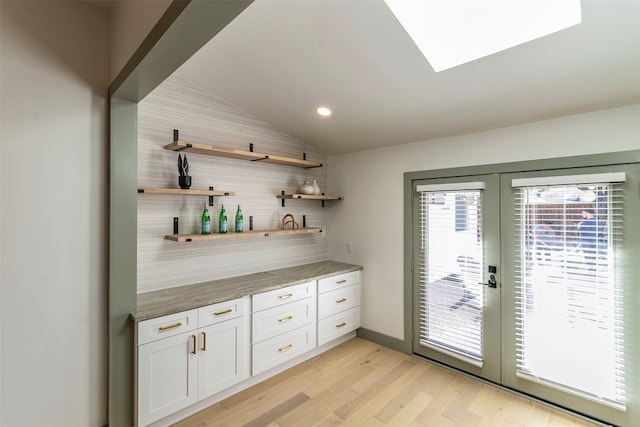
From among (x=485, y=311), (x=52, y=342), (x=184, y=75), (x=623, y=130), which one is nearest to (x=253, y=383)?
(x=52, y=342)

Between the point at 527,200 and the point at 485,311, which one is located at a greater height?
the point at 527,200

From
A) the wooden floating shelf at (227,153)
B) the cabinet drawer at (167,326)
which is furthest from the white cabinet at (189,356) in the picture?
the wooden floating shelf at (227,153)

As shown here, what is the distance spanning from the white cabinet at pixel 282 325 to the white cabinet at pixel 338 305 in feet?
0.37

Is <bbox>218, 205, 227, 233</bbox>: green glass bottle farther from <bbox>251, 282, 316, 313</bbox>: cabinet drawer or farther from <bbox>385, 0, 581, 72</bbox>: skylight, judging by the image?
<bbox>385, 0, 581, 72</bbox>: skylight

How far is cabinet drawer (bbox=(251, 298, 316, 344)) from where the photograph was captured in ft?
8.60

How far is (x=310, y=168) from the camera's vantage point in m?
3.83

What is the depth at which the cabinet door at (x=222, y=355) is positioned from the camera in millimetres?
2268

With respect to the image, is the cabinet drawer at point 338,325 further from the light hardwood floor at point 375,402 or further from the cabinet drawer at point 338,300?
the light hardwood floor at point 375,402

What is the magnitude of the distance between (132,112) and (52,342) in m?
1.51

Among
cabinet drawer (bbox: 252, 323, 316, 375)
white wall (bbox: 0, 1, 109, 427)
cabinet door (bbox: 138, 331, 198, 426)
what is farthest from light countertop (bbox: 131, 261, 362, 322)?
cabinet drawer (bbox: 252, 323, 316, 375)

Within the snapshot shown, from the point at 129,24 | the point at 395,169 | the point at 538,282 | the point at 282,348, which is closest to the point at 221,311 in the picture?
the point at 282,348

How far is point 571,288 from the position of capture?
7.48ft

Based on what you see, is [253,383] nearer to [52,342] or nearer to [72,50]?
[52,342]

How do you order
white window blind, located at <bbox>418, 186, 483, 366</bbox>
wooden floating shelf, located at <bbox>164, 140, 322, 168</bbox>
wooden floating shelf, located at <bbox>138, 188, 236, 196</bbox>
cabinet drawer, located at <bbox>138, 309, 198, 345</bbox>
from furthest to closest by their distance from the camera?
white window blind, located at <bbox>418, 186, 483, 366</bbox> → wooden floating shelf, located at <bbox>164, 140, 322, 168</bbox> → wooden floating shelf, located at <bbox>138, 188, 236, 196</bbox> → cabinet drawer, located at <bbox>138, 309, 198, 345</bbox>
